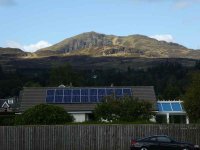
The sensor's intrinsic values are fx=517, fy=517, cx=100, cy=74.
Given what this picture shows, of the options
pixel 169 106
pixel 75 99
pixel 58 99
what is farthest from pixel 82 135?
pixel 169 106

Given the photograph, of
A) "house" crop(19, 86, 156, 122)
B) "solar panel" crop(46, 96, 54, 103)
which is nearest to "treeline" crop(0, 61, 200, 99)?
"house" crop(19, 86, 156, 122)

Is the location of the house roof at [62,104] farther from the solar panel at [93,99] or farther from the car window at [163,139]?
the car window at [163,139]

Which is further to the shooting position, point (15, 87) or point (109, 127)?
point (15, 87)

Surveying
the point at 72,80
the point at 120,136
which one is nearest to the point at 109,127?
the point at 120,136

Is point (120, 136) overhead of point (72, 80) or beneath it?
beneath

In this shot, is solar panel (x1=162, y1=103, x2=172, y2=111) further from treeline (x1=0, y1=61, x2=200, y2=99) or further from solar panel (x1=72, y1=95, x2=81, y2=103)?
solar panel (x1=72, y1=95, x2=81, y2=103)

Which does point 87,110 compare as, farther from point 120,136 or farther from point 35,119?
point 120,136

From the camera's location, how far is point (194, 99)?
40594 mm

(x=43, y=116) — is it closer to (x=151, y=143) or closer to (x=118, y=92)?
(x=151, y=143)

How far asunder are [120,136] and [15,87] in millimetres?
133231

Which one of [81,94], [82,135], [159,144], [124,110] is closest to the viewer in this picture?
[159,144]

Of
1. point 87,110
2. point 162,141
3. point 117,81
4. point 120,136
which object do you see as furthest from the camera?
point 117,81

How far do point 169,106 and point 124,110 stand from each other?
14.1 m

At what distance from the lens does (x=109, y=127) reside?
3612 centimetres
